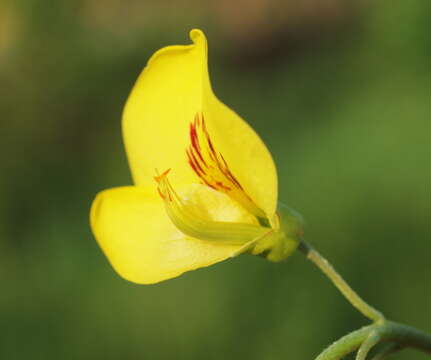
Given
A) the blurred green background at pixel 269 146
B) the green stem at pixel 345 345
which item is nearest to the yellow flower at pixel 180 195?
the green stem at pixel 345 345

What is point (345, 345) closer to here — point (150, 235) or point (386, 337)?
point (386, 337)

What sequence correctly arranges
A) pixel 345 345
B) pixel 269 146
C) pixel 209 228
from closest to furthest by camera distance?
pixel 345 345
pixel 209 228
pixel 269 146

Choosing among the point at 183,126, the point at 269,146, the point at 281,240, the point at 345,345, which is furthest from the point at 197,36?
the point at 269,146

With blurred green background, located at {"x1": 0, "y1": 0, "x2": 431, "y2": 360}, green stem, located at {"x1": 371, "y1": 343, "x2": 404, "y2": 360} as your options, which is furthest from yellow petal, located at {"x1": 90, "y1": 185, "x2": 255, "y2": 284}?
blurred green background, located at {"x1": 0, "y1": 0, "x2": 431, "y2": 360}

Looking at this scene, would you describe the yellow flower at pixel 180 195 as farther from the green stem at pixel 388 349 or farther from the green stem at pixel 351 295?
the green stem at pixel 388 349

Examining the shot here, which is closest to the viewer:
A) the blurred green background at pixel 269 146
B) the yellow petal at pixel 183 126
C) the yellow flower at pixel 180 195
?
the yellow petal at pixel 183 126

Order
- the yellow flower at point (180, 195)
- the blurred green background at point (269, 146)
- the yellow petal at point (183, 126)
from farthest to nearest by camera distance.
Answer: the blurred green background at point (269, 146)
the yellow flower at point (180, 195)
the yellow petal at point (183, 126)

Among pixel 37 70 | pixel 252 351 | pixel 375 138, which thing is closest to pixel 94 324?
pixel 252 351
